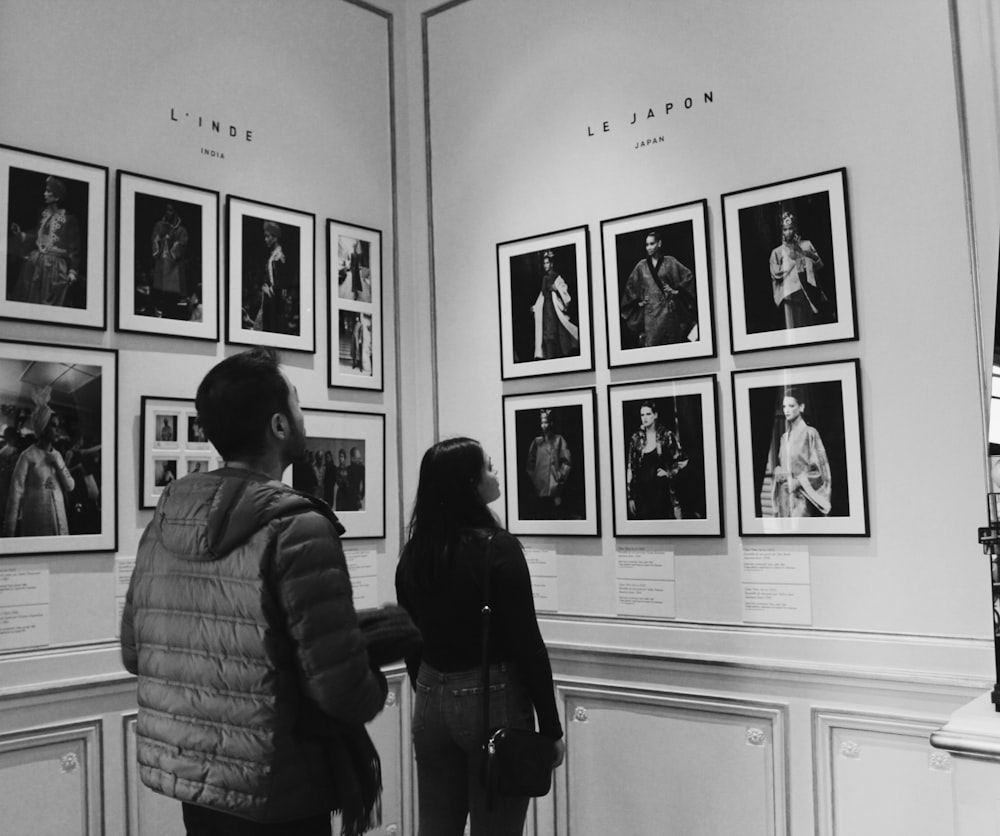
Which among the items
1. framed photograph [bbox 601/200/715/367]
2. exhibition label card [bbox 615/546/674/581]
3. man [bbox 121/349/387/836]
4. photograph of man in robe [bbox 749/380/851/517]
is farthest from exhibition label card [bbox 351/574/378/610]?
man [bbox 121/349/387/836]

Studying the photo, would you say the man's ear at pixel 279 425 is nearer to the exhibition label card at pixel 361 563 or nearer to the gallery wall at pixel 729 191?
the gallery wall at pixel 729 191

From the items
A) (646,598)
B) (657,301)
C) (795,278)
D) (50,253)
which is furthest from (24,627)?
(795,278)

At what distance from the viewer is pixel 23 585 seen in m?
3.62

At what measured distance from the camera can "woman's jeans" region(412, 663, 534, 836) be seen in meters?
3.16

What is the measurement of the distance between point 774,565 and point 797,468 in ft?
1.26

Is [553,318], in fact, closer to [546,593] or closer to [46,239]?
[546,593]

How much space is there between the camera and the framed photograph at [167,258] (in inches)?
157

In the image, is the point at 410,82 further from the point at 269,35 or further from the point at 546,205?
the point at 546,205

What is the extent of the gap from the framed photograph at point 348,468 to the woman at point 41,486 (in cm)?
102

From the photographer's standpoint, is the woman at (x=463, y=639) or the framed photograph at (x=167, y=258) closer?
the woman at (x=463, y=639)

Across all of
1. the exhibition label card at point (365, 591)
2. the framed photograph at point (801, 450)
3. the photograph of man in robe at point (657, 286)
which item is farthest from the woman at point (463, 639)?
the exhibition label card at point (365, 591)

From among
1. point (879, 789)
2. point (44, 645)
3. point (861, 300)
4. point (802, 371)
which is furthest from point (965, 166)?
point (44, 645)

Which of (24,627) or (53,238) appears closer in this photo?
(24,627)

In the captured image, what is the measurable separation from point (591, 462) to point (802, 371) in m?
1.02
